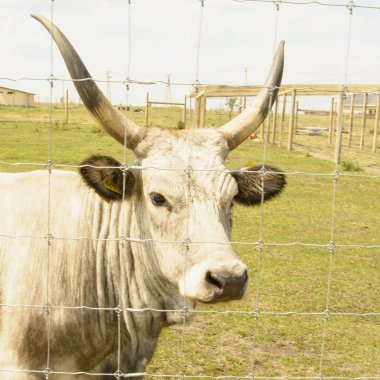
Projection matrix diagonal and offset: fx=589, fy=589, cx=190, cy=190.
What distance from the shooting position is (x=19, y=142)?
1820cm

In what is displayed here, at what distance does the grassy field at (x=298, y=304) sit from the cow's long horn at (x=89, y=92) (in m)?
0.42

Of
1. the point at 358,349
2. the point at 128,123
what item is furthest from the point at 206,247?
the point at 358,349

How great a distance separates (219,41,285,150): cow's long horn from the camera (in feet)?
10.8

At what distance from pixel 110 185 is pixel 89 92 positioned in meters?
0.51

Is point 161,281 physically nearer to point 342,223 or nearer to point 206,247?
point 206,247

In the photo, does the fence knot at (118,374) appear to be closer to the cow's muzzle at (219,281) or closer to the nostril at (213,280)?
the cow's muzzle at (219,281)

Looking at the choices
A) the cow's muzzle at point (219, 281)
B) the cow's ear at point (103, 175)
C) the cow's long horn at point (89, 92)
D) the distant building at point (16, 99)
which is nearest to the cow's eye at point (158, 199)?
the cow's ear at point (103, 175)

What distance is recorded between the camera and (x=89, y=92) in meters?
2.83

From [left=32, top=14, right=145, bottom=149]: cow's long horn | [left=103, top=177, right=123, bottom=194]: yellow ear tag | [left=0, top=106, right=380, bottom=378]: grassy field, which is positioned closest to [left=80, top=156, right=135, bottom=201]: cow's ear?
[left=103, top=177, right=123, bottom=194]: yellow ear tag

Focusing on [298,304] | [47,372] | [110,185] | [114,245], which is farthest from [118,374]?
[298,304]

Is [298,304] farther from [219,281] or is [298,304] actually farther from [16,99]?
[16,99]

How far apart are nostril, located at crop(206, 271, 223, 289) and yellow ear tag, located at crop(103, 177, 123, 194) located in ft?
2.44

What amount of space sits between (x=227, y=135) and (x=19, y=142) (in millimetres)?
15828

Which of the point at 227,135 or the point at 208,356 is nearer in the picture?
the point at 227,135
